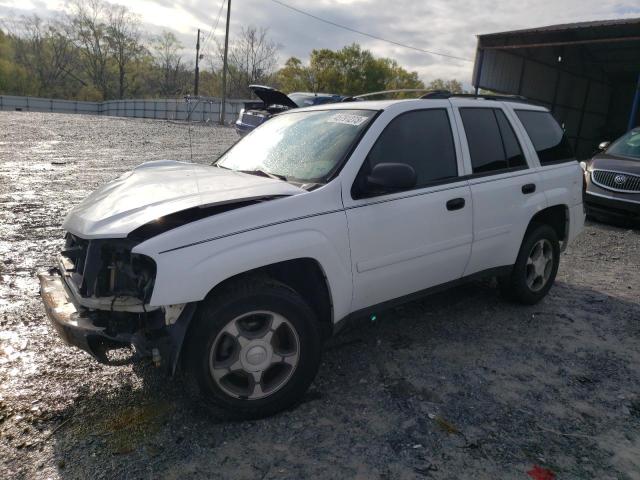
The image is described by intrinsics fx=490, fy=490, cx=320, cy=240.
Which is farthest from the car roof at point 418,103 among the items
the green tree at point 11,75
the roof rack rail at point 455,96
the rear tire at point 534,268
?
the green tree at point 11,75

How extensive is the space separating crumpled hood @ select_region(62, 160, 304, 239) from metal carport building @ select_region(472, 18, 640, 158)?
48.4 feet

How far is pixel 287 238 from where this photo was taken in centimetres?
268

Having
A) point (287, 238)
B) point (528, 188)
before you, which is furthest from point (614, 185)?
point (287, 238)

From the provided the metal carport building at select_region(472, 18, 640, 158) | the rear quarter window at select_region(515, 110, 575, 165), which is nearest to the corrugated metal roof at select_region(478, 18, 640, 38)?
the metal carport building at select_region(472, 18, 640, 158)

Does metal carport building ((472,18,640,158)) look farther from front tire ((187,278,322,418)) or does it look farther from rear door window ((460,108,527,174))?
front tire ((187,278,322,418))

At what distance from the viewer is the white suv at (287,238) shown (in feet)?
8.08

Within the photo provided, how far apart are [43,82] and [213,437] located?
279 feet

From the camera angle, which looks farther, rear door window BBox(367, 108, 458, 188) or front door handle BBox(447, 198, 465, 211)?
front door handle BBox(447, 198, 465, 211)

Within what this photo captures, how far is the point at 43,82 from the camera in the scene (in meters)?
73.1

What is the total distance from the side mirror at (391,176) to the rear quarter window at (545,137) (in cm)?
207

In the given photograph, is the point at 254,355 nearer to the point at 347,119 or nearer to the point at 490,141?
the point at 347,119

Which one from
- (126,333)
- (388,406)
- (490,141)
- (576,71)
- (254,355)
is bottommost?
(388,406)

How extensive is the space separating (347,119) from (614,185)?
276 inches

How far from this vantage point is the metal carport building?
1531cm
